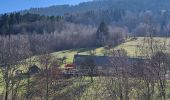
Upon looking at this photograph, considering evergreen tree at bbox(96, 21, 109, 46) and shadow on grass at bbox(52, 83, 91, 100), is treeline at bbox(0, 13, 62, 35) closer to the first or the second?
evergreen tree at bbox(96, 21, 109, 46)

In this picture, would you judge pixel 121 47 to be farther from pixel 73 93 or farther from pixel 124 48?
pixel 73 93

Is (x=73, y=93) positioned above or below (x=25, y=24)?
below

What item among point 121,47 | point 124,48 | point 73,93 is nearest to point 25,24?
point 121,47

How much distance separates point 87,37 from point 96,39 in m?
5.63

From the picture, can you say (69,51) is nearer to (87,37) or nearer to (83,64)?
(87,37)

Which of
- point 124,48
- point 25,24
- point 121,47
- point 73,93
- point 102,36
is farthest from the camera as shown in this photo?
point 25,24

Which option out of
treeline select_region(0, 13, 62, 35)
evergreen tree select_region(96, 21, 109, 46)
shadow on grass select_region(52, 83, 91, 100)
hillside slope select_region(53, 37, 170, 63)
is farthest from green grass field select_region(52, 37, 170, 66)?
shadow on grass select_region(52, 83, 91, 100)

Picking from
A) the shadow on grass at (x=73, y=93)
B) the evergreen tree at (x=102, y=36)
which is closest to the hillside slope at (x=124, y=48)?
the evergreen tree at (x=102, y=36)

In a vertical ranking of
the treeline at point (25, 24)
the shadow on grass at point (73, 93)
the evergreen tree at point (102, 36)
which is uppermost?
the treeline at point (25, 24)

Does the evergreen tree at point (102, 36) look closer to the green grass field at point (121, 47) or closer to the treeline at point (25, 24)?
the green grass field at point (121, 47)

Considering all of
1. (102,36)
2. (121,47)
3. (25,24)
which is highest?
(25,24)

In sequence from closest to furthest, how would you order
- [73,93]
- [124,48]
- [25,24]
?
[73,93] → [124,48] → [25,24]

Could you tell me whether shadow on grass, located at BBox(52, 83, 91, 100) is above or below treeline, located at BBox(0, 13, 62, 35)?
below

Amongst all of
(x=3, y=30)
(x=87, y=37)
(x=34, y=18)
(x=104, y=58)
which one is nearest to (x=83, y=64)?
(x=104, y=58)
